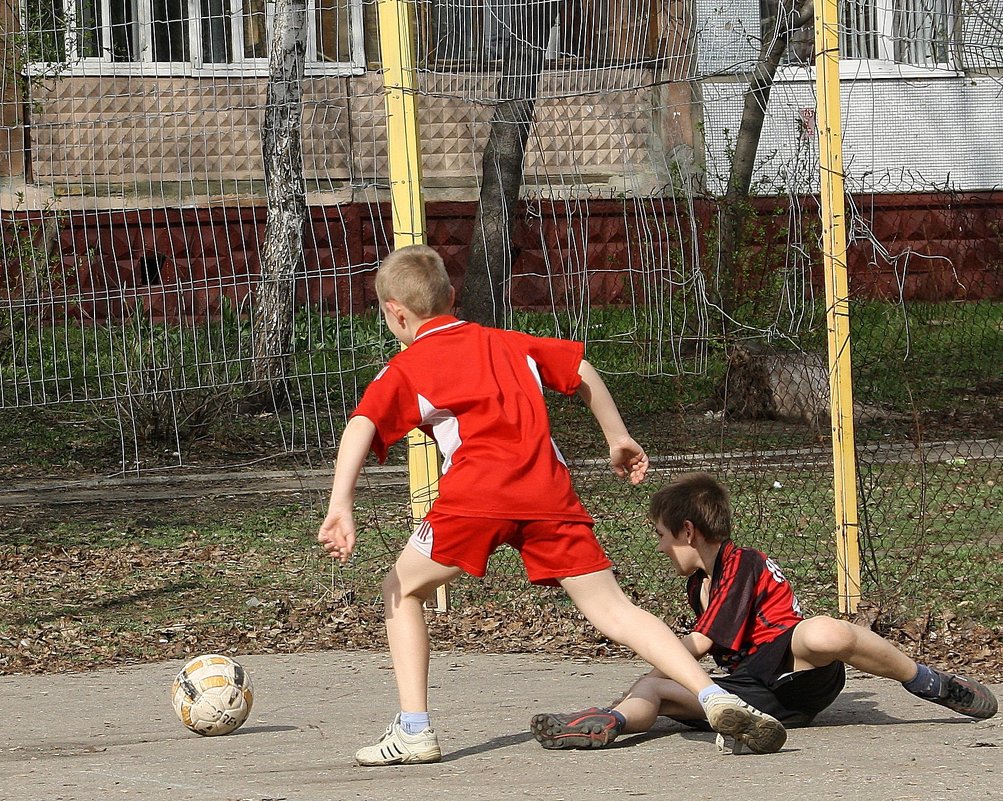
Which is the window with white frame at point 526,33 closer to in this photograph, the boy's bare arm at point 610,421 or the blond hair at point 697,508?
the boy's bare arm at point 610,421

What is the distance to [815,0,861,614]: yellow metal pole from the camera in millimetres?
5984

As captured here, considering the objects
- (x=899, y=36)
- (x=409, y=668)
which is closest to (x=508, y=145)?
(x=899, y=36)

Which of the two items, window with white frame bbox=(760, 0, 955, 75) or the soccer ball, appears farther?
window with white frame bbox=(760, 0, 955, 75)

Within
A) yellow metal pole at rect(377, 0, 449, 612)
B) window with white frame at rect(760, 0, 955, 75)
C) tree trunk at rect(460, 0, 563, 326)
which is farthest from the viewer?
tree trunk at rect(460, 0, 563, 326)

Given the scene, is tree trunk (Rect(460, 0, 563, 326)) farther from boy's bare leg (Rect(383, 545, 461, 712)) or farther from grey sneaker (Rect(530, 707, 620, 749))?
grey sneaker (Rect(530, 707, 620, 749))

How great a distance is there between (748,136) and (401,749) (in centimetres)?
446

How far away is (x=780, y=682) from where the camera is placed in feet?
15.2

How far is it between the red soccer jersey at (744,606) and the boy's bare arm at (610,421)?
1.35ft

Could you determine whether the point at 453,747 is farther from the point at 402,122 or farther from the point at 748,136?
the point at 748,136

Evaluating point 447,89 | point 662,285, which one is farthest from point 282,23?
point 662,285

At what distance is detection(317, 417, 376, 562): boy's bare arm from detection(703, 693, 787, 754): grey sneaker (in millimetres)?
1106

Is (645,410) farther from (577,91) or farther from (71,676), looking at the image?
(71,676)

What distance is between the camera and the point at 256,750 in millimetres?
4750

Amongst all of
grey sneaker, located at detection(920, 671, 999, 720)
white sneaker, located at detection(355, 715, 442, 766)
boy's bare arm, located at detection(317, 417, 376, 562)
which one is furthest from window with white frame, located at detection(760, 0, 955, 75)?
white sneaker, located at detection(355, 715, 442, 766)
